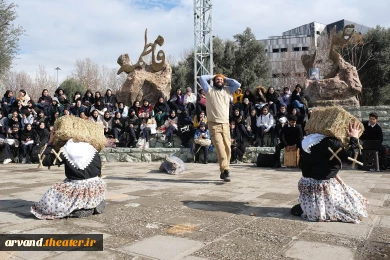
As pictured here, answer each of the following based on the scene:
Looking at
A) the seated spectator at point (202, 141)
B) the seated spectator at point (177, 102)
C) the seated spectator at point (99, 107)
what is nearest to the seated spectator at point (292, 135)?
the seated spectator at point (202, 141)

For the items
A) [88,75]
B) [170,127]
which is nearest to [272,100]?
[170,127]

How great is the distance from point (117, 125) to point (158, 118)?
1.51 meters

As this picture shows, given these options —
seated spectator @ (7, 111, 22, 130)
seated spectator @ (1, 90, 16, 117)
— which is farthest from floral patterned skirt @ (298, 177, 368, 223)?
seated spectator @ (1, 90, 16, 117)

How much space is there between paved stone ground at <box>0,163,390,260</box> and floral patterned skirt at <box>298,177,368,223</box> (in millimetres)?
135

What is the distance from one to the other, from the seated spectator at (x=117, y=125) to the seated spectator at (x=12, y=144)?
10.5 ft

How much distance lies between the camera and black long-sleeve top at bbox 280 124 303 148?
8938 millimetres

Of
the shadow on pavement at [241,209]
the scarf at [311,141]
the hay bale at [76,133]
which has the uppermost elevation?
the hay bale at [76,133]

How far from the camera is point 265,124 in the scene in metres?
10.7

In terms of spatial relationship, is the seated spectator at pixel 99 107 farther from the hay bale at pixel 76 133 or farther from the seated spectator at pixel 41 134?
the hay bale at pixel 76 133

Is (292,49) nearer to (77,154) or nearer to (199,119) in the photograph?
(199,119)

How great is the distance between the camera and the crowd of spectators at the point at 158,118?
10734 millimetres

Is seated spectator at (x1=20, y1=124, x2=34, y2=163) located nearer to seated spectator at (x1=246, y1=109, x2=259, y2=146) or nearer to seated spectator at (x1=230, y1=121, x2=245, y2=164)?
seated spectator at (x1=230, y1=121, x2=245, y2=164)

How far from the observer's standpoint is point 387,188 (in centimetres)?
593

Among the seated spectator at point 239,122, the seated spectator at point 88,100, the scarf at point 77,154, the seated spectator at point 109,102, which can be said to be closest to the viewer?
the scarf at point 77,154
